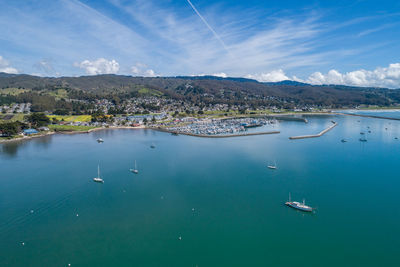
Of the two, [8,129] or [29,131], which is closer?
[8,129]

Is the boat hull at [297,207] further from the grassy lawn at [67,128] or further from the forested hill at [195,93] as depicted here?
the forested hill at [195,93]

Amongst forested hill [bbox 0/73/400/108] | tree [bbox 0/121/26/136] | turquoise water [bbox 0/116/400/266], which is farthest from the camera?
forested hill [bbox 0/73/400/108]

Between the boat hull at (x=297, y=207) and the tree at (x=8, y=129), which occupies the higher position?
the tree at (x=8, y=129)

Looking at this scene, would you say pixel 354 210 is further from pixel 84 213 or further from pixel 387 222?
pixel 84 213

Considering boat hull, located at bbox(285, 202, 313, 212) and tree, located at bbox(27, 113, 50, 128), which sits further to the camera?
tree, located at bbox(27, 113, 50, 128)

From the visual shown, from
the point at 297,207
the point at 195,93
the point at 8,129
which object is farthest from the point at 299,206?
the point at 195,93

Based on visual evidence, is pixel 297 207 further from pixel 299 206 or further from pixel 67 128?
pixel 67 128

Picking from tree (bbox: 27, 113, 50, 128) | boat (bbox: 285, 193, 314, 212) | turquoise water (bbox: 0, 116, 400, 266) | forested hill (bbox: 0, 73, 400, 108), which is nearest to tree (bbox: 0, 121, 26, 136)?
tree (bbox: 27, 113, 50, 128)

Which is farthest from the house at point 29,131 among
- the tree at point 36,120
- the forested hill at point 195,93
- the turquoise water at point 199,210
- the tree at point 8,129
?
the forested hill at point 195,93

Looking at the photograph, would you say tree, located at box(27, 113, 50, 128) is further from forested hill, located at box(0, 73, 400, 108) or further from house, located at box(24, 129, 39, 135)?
forested hill, located at box(0, 73, 400, 108)
